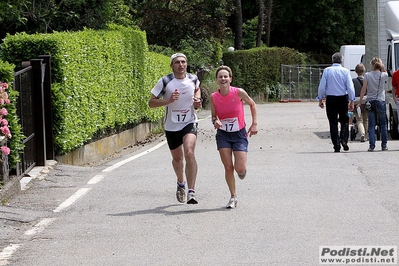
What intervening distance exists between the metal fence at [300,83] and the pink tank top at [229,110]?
4265 cm

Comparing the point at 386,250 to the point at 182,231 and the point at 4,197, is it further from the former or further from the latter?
the point at 4,197

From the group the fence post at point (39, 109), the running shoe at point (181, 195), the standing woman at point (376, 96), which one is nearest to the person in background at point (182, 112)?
the running shoe at point (181, 195)

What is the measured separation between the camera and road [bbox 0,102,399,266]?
8117 millimetres

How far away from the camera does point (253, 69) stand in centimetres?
5344

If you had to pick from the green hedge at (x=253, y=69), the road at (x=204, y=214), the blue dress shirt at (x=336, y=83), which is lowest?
the road at (x=204, y=214)

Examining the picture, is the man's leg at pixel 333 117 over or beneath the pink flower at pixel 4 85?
beneath

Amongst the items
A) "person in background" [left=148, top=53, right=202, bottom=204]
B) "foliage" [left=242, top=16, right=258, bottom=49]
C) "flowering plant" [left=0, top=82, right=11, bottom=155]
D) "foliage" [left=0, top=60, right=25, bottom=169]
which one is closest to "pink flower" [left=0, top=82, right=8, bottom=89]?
"flowering plant" [left=0, top=82, right=11, bottom=155]

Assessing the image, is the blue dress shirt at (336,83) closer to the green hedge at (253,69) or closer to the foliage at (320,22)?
the green hedge at (253,69)

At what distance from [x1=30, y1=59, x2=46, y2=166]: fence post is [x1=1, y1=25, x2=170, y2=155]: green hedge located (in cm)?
44

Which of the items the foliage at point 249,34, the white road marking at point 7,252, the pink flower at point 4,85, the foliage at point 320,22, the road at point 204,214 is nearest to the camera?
the white road marking at point 7,252

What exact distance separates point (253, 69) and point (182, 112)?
1677 inches

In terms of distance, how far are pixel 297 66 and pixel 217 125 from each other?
145 ft

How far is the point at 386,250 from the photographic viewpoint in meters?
7.85

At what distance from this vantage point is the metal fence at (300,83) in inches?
2096
